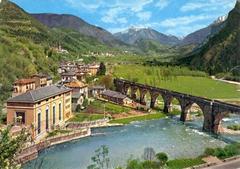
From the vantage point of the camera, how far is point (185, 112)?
6875 cm

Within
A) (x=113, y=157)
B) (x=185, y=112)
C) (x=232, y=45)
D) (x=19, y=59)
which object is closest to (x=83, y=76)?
(x=19, y=59)

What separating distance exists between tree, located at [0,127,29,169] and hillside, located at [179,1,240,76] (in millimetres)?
139591

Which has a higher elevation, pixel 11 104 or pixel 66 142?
pixel 11 104

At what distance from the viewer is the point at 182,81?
120m

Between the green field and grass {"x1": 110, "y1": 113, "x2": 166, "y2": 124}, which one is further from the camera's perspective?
the green field

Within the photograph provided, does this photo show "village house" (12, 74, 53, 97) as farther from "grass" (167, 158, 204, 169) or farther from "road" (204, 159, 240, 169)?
"road" (204, 159, 240, 169)

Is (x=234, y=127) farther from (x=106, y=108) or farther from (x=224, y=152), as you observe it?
(x=224, y=152)

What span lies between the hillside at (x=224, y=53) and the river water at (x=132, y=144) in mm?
91701

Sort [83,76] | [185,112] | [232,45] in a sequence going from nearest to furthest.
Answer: [185,112], [83,76], [232,45]

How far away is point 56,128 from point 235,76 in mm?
94226

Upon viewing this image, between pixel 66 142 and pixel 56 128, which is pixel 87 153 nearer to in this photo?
pixel 66 142

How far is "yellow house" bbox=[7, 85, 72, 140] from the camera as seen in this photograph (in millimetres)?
50625

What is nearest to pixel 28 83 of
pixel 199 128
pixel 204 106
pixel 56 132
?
pixel 56 132

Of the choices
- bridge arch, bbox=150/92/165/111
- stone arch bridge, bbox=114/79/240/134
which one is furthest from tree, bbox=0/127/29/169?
bridge arch, bbox=150/92/165/111
